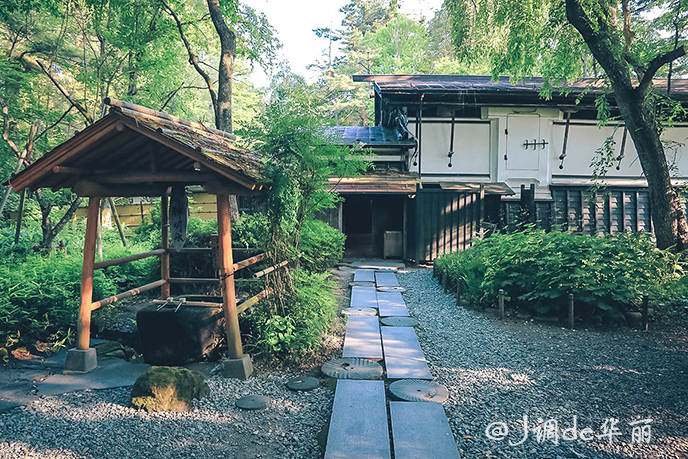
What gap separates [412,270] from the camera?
1205 cm

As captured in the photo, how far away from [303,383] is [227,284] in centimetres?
137

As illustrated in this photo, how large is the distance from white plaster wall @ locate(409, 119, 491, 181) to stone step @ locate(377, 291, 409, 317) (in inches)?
273

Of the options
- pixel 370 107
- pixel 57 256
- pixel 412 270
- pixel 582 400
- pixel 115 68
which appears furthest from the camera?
pixel 370 107

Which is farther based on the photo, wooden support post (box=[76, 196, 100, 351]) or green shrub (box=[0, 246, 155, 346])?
green shrub (box=[0, 246, 155, 346])

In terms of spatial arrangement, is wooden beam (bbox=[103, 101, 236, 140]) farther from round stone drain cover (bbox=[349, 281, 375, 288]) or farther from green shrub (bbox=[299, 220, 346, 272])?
round stone drain cover (bbox=[349, 281, 375, 288])

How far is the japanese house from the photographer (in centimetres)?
1282

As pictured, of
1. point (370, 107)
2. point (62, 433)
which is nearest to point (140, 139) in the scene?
point (62, 433)

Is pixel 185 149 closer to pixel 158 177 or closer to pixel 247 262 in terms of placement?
pixel 158 177

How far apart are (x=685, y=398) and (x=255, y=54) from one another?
1359cm

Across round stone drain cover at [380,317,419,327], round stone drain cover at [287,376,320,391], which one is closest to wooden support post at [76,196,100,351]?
round stone drain cover at [287,376,320,391]

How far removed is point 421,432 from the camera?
3328 mm

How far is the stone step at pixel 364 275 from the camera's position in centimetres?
1031

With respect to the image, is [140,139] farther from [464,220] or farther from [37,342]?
[464,220]

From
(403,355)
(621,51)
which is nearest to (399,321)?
(403,355)
